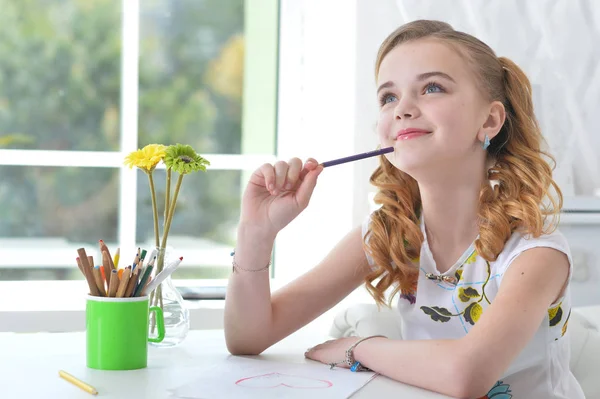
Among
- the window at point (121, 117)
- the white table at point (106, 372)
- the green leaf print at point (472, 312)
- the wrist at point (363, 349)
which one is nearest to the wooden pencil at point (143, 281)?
the white table at point (106, 372)

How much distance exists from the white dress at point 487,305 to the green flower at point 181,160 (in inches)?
18.2

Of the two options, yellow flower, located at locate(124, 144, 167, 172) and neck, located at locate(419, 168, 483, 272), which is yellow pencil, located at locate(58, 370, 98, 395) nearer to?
yellow flower, located at locate(124, 144, 167, 172)

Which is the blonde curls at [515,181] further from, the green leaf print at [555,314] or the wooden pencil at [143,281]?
the wooden pencil at [143,281]

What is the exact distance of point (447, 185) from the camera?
4.66 ft

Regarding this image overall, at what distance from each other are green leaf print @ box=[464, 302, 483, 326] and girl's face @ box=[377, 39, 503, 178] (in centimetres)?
24

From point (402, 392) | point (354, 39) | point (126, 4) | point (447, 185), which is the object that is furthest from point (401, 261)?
point (126, 4)

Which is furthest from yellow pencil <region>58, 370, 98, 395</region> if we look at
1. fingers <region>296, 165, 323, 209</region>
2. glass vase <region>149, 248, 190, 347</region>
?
fingers <region>296, 165, 323, 209</region>

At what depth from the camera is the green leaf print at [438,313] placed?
1404mm

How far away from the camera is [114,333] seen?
3.78ft

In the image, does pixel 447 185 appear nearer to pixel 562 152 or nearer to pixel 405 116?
pixel 405 116

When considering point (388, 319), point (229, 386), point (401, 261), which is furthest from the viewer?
point (388, 319)

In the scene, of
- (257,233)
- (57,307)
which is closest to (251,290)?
(257,233)

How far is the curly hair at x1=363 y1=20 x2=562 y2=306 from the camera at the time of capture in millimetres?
1367

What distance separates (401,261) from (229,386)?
1.72 ft
